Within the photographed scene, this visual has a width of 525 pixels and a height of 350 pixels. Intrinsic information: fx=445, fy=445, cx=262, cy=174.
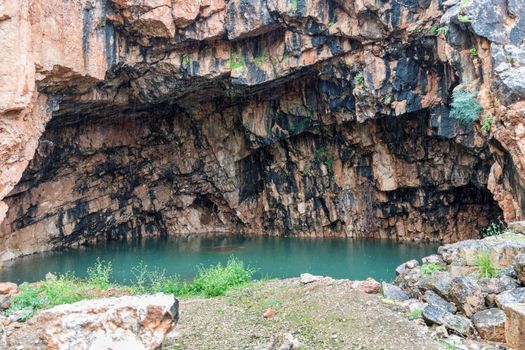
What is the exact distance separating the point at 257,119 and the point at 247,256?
7.85 metres

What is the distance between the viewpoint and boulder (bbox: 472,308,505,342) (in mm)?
6242

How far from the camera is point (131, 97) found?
21.9 meters

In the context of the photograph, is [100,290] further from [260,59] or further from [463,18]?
[463,18]

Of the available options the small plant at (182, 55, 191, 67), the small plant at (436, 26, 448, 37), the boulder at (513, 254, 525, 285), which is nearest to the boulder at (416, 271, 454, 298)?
the boulder at (513, 254, 525, 285)

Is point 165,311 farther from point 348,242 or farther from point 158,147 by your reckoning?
point 158,147

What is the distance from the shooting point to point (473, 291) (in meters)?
7.20

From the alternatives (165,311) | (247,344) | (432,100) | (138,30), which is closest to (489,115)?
(432,100)

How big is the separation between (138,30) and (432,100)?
42.2ft

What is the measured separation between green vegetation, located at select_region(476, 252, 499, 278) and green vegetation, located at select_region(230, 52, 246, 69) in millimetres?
13986

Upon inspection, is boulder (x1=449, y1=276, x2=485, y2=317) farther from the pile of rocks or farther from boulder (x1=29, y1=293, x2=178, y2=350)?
boulder (x1=29, y1=293, x2=178, y2=350)

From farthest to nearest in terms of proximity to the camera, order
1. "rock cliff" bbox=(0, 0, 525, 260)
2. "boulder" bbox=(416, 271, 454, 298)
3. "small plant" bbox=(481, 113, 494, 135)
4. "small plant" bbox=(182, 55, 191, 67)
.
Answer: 1. "small plant" bbox=(182, 55, 191, 67)
2. "rock cliff" bbox=(0, 0, 525, 260)
3. "small plant" bbox=(481, 113, 494, 135)
4. "boulder" bbox=(416, 271, 454, 298)

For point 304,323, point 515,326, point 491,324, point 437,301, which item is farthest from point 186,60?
point 515,326

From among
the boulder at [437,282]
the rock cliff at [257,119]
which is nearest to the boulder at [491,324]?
the boulder at [437,282]

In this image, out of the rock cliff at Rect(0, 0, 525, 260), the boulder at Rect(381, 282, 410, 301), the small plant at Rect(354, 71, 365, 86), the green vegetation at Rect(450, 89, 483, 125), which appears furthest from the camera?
the small plant at Rect(354, 71, 365, 86)
